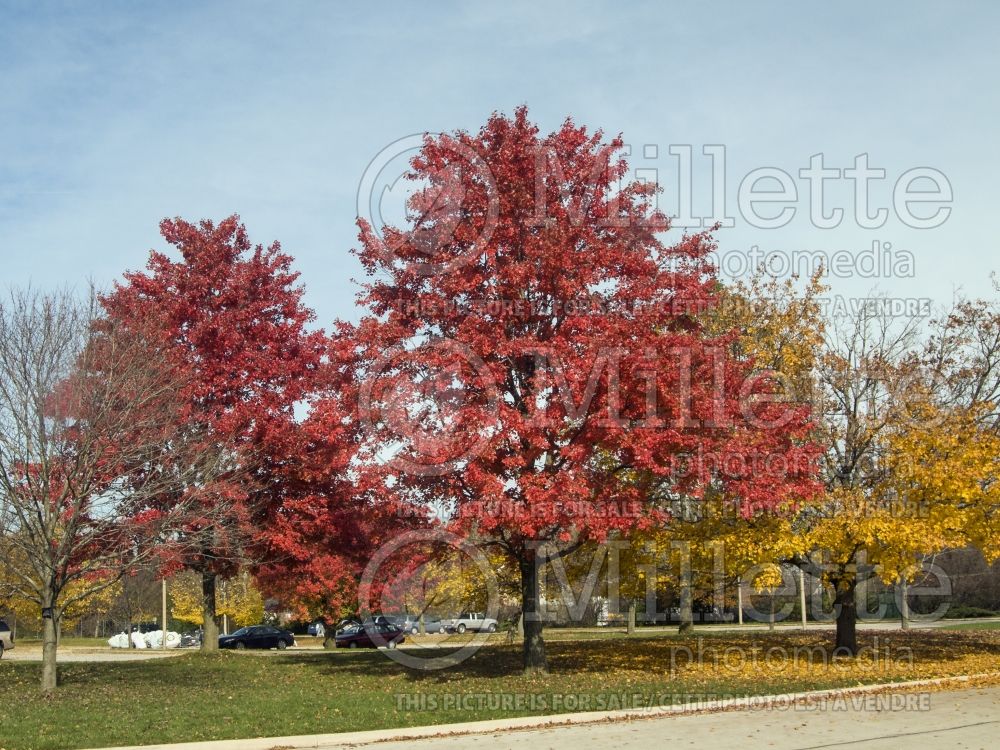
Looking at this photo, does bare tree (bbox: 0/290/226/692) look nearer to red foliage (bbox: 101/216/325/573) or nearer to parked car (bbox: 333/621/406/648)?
red foliage (bbox: 101/216/325/573)

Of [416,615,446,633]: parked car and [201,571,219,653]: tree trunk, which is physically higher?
[201,571,219,653]: tree trunk

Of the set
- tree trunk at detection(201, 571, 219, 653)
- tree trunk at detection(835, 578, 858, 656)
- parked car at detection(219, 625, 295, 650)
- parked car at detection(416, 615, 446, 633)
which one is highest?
tree trunk at detection(835, 578, 858, 656)

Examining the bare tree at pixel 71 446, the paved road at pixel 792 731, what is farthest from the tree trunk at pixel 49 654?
the paved road at pixel 792 731

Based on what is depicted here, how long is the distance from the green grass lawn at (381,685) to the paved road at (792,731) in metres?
1.23

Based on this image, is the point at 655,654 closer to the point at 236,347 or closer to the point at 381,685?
the point at 381,685

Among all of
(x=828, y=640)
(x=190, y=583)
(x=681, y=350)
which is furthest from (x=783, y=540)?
(x=190, y=583)

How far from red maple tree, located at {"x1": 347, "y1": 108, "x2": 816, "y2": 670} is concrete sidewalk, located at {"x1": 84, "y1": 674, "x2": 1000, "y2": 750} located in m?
3.32

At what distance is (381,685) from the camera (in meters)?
17.8

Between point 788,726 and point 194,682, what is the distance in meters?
12.3

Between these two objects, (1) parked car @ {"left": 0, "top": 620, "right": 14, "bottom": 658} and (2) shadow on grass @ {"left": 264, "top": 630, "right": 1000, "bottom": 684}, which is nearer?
(2) shadow on grass @ {"left": 264, "top": 630, "right": 1000, "bottom": 684}

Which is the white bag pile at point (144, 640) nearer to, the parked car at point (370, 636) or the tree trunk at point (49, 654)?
the parked car at point (370, 636)

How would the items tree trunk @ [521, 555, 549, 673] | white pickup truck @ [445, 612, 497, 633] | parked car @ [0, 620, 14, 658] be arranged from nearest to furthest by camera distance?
1. tree trunk @ [521, 555, 549, 673]
2. parked car @ [0, 620, 14, 658]
3. white pickup truck @ [445, 612, 497, 633]

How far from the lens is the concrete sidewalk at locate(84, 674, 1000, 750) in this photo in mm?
11375

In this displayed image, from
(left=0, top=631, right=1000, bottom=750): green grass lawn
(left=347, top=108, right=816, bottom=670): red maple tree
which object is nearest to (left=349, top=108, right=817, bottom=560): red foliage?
(left=347, top=108, right=816, bottom=670): red maple tree
